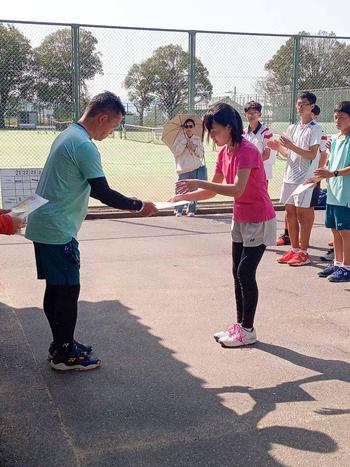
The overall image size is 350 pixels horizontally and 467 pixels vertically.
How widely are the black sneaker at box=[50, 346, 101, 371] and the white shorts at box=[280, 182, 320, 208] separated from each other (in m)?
3.97

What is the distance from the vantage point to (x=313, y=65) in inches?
524

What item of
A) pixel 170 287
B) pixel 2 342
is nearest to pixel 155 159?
pixel 170 287

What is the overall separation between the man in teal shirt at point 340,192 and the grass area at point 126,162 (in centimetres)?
533

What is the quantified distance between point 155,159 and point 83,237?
485 inches

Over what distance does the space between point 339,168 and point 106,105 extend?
11.9 feet

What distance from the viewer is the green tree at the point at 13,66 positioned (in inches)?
383

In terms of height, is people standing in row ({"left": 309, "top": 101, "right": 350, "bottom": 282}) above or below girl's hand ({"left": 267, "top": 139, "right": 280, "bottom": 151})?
below

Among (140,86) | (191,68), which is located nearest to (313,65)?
(191,68)

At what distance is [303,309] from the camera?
569cm

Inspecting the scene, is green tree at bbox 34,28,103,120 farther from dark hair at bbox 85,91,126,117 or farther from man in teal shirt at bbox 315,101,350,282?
dark hair at bbox 85,91,126,117

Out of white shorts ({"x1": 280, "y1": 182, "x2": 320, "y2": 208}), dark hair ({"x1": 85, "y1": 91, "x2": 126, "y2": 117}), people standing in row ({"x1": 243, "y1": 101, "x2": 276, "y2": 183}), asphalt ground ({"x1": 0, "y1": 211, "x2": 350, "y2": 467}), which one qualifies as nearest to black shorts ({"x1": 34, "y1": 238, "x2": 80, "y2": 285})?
asphalt ground ({"x1": 0, "y1": 211, "x2": 350, "y2": 467})

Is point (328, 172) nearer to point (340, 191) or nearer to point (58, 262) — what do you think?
point (340, 191)

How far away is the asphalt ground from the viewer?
3205 millimetres

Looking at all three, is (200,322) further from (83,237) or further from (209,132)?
(83,237)
